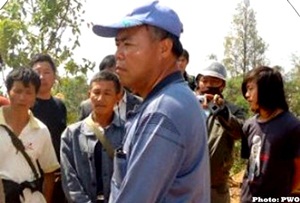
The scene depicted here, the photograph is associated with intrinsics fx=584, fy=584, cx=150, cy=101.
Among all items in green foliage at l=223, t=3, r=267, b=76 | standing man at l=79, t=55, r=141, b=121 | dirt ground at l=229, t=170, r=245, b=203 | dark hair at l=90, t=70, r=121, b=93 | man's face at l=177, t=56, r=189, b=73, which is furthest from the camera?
green foliage at l=223, t=3, r=267, b=76

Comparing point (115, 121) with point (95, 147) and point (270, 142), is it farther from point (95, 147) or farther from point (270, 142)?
point (270, 142)

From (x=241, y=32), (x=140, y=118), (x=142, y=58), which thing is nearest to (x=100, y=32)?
(x=142, y=58)

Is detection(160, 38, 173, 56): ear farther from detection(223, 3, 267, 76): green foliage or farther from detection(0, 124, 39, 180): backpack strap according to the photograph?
detection(223, 3, 267, 76): green foliage

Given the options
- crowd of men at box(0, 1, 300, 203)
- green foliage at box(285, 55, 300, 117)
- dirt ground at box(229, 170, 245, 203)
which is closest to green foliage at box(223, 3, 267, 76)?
green foliage at box(285, 55, 300, 117)

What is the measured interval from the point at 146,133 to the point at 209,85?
93.7 inches

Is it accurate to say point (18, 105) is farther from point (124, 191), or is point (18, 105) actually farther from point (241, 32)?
point (241, 32)

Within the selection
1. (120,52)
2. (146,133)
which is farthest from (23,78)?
(146,133)

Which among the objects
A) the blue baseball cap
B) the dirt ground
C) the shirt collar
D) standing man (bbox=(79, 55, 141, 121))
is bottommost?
the dirt ground

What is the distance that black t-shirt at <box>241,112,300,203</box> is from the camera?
350cm

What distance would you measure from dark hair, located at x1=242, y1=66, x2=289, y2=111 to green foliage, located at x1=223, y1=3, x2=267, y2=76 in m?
26.9

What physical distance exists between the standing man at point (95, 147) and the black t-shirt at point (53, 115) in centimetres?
55

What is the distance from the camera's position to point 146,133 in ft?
5.51

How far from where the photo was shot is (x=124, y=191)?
5.55 feet

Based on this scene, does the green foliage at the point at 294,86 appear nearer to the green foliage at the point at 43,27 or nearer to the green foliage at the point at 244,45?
the green foliage at the point at 244,45
